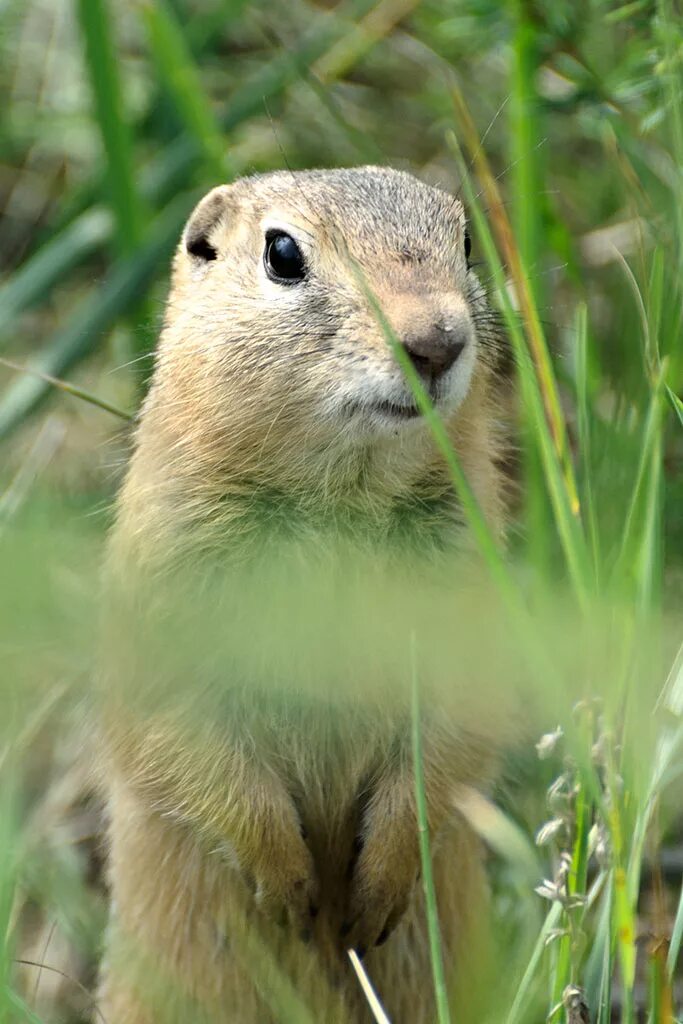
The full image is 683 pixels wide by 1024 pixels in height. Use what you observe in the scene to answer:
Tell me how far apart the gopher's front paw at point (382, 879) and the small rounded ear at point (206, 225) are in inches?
48.6

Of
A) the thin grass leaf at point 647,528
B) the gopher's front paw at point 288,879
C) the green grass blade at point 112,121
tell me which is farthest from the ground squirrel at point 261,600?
the green grass blade at point 112,121

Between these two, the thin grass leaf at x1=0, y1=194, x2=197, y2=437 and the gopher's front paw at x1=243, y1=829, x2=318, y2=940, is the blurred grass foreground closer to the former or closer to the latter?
the thin grass leaf at x1=0, y1=194, x2=197, y2=437

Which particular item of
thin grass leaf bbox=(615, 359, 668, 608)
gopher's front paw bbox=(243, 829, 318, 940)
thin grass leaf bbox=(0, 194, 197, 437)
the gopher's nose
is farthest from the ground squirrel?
thin grass leaf bbox=(0, 194, 197, 437)

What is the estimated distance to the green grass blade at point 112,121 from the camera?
4.02 meters

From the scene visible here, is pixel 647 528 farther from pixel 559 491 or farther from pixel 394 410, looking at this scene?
pixel 394 410

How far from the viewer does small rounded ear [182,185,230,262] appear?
3.08 metres

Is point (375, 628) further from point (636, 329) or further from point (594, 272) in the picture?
point (594, 272)

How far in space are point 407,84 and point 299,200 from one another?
2.63m

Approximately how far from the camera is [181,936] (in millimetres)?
2947

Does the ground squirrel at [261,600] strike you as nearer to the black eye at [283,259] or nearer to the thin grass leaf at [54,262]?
the black eye at [283,259]

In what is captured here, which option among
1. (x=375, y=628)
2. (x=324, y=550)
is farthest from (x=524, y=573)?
(x=375, y=628)

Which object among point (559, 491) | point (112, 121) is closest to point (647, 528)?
Result: point (559, 491)

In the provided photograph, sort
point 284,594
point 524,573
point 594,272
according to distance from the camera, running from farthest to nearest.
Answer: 1. point 594,272
2. point 524,573
3. point 284,594

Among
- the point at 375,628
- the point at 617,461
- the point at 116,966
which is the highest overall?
the point at 617,461
